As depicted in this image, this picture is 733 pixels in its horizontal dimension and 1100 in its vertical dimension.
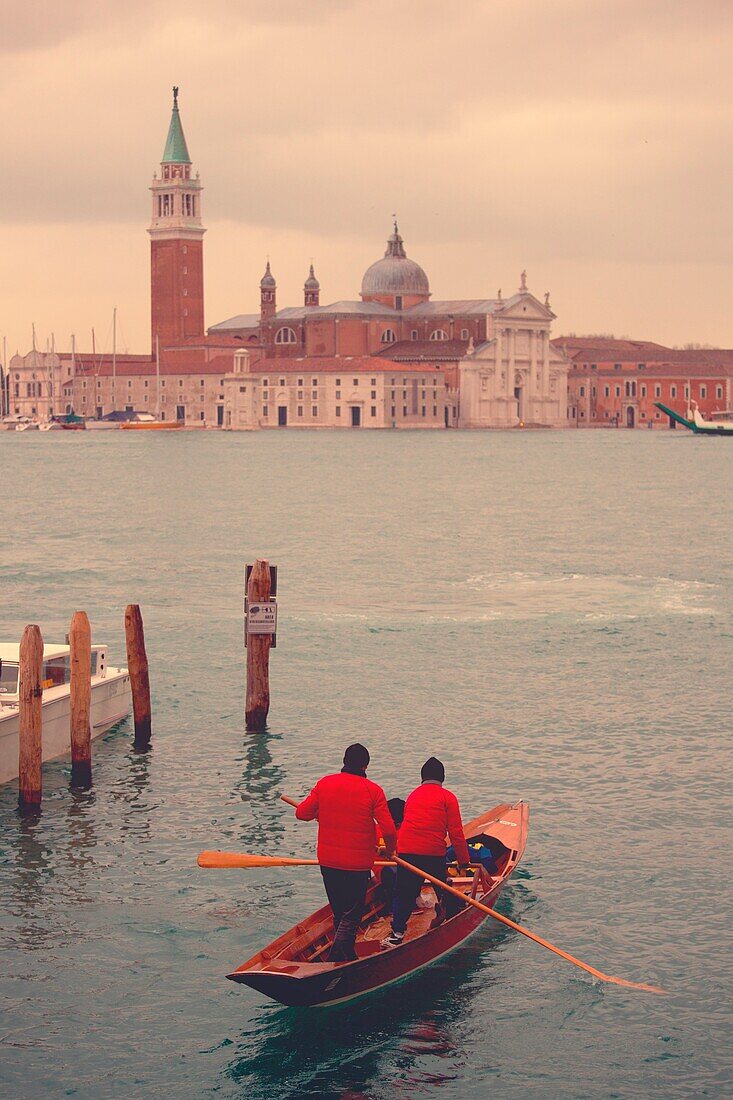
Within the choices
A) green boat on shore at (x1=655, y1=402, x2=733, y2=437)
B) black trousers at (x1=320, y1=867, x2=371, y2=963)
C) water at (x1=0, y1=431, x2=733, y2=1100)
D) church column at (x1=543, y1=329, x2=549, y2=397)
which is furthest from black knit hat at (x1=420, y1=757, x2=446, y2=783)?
green boat on shore at (x1=655, y1=402, x2=733, y2=437)

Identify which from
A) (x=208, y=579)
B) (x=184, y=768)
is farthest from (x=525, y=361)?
(x=184, y=768)

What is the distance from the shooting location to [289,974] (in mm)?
10930

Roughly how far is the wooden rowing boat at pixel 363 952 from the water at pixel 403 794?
0.78 feet

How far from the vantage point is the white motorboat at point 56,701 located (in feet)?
56.5

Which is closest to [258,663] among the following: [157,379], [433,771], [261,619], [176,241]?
[261,619]

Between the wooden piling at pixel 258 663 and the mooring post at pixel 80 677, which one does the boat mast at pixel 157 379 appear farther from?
the mooring post at pixel 80 677

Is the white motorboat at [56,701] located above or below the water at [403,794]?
above

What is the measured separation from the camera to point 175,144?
6614 inches

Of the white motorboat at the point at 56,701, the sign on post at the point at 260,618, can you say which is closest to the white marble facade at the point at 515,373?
the white motorboat at the point at 56,701

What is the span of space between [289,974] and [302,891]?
356 centimetres

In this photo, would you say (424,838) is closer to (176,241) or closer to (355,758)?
(355,758)

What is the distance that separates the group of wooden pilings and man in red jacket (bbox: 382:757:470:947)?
5.12 m

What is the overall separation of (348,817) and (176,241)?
520ft

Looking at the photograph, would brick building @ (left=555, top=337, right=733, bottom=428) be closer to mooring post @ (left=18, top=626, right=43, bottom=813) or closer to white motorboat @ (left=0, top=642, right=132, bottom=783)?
white motorboat @ (left=0, top=642, right=132, bottom=783)
